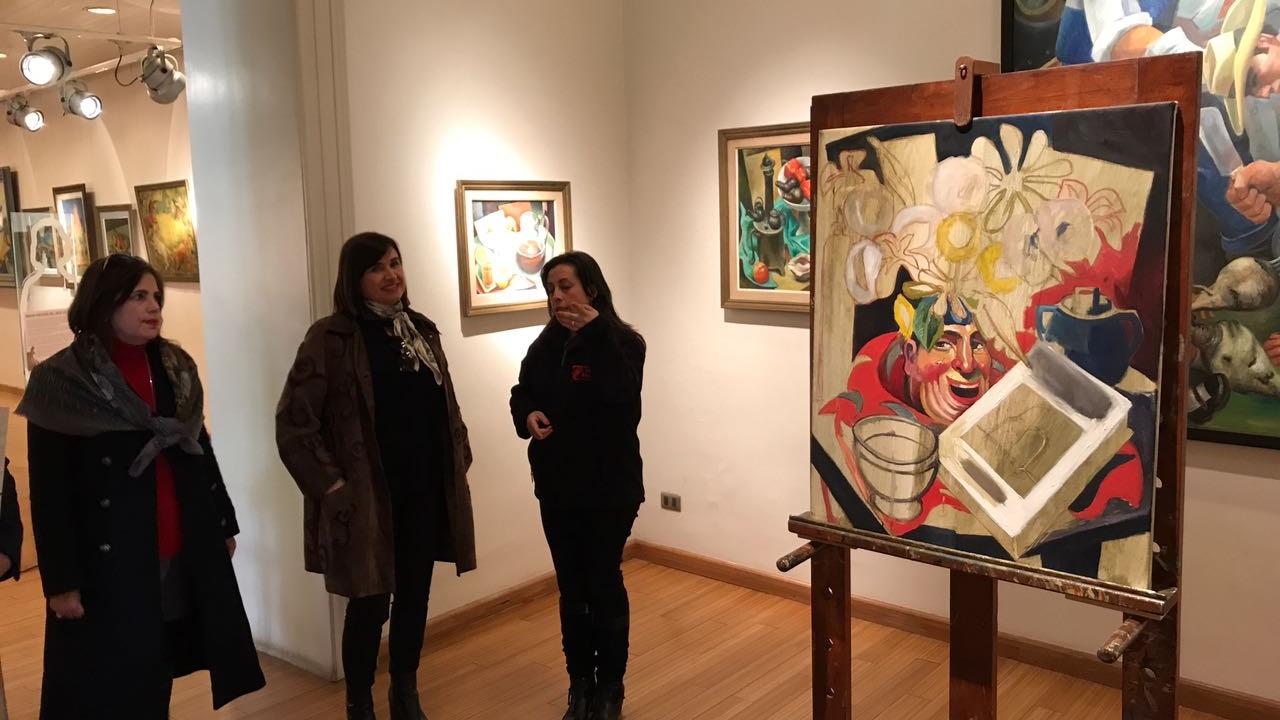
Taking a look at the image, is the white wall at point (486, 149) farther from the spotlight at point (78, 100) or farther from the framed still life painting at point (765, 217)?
the spotlight at point (78, 100)

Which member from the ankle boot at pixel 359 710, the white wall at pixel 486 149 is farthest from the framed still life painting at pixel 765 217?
the ankle boot at pixel 359 710

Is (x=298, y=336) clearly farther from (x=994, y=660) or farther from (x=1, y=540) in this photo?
(x=994, y=660)

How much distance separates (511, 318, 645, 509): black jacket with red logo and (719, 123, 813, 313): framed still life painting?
4.01 ft

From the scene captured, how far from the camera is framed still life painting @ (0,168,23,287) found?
381 centimetres

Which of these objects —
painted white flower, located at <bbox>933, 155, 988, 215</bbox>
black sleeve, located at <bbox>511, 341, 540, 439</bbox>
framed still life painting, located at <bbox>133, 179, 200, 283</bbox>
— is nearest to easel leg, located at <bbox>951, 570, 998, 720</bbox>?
painted white flower, located at <bbox>933, 155, 988, 215</bbox>

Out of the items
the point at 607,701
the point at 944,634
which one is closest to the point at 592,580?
the point at 607,701

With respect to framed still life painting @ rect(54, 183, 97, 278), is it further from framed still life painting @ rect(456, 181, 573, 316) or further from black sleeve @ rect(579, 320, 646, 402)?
black sleeve @ rect(579, 320, 646, 402)

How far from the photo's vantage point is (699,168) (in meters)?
4.22

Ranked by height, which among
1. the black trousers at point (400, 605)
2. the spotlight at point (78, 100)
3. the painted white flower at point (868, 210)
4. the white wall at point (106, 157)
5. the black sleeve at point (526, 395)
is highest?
the spotlight at point (78, 100)

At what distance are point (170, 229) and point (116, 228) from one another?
480 mm

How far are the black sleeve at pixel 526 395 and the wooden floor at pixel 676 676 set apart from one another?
99 cm

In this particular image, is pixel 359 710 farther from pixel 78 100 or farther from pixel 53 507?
pixel 78 100

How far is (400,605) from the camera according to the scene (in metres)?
2.91

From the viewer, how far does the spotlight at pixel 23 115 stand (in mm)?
3723
